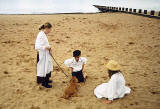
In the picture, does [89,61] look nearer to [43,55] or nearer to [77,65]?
[77,65]

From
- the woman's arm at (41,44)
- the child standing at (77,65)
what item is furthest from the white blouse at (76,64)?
the woman's arm at (41,44)

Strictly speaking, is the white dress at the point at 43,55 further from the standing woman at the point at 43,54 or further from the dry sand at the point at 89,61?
the dry sand at the point at 89,61

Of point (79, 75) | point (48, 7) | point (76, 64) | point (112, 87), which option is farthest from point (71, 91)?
point (48, 7)

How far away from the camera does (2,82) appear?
5129mm

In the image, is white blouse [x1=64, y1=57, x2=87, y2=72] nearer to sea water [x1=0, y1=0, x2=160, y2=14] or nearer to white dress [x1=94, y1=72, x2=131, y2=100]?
white dress [x1=94, y1=72, x2=131, y2=100]

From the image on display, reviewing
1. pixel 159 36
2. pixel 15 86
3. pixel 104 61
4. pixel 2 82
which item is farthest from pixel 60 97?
pixel 159 36

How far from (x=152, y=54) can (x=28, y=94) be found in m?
5.40

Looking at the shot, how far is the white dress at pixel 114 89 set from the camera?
3945mm

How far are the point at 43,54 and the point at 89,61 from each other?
2695 mm

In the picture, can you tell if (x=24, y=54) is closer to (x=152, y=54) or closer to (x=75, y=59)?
(x=75, y=59)

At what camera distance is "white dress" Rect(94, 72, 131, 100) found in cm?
395

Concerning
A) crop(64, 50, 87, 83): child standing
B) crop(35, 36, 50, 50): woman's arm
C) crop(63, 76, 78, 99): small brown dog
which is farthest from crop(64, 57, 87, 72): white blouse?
crop(35, 36, 50, 50): woman's arm

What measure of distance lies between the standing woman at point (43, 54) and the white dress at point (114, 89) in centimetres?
142

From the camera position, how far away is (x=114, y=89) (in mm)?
3988
